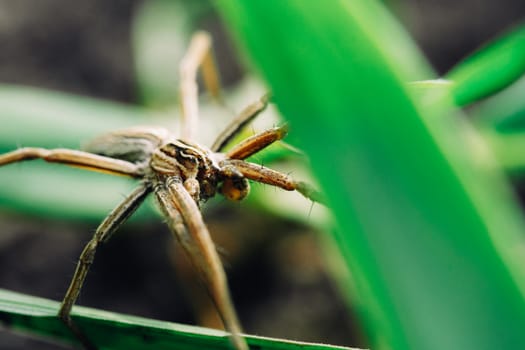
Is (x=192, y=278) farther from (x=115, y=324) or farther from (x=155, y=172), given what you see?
(x=115, y=324)

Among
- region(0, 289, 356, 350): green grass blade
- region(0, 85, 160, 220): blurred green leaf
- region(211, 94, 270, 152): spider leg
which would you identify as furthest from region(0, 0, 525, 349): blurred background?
region(0, 289, 356, 350): green grass blade

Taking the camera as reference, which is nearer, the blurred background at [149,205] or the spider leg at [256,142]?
the spider leg at [256,142]

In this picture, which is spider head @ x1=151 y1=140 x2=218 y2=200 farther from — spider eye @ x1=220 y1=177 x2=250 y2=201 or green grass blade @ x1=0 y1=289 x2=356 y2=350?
green grass blade @ x1=0 y1=289 x2=356 y2=350

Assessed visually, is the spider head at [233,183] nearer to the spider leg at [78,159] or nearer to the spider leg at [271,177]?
the spider leg at [271,177]

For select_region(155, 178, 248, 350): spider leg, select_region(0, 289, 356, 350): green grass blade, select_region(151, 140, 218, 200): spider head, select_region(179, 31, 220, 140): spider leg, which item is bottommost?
select_region(0, 289, 356, 350): green grass blade

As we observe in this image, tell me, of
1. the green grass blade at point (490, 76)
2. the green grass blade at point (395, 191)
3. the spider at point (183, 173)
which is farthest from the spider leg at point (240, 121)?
the green grass blade at point (395, 191)

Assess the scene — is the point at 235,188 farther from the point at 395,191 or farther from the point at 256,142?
the point at 395,191

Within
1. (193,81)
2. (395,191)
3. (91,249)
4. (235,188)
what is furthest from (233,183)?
(395,191)
